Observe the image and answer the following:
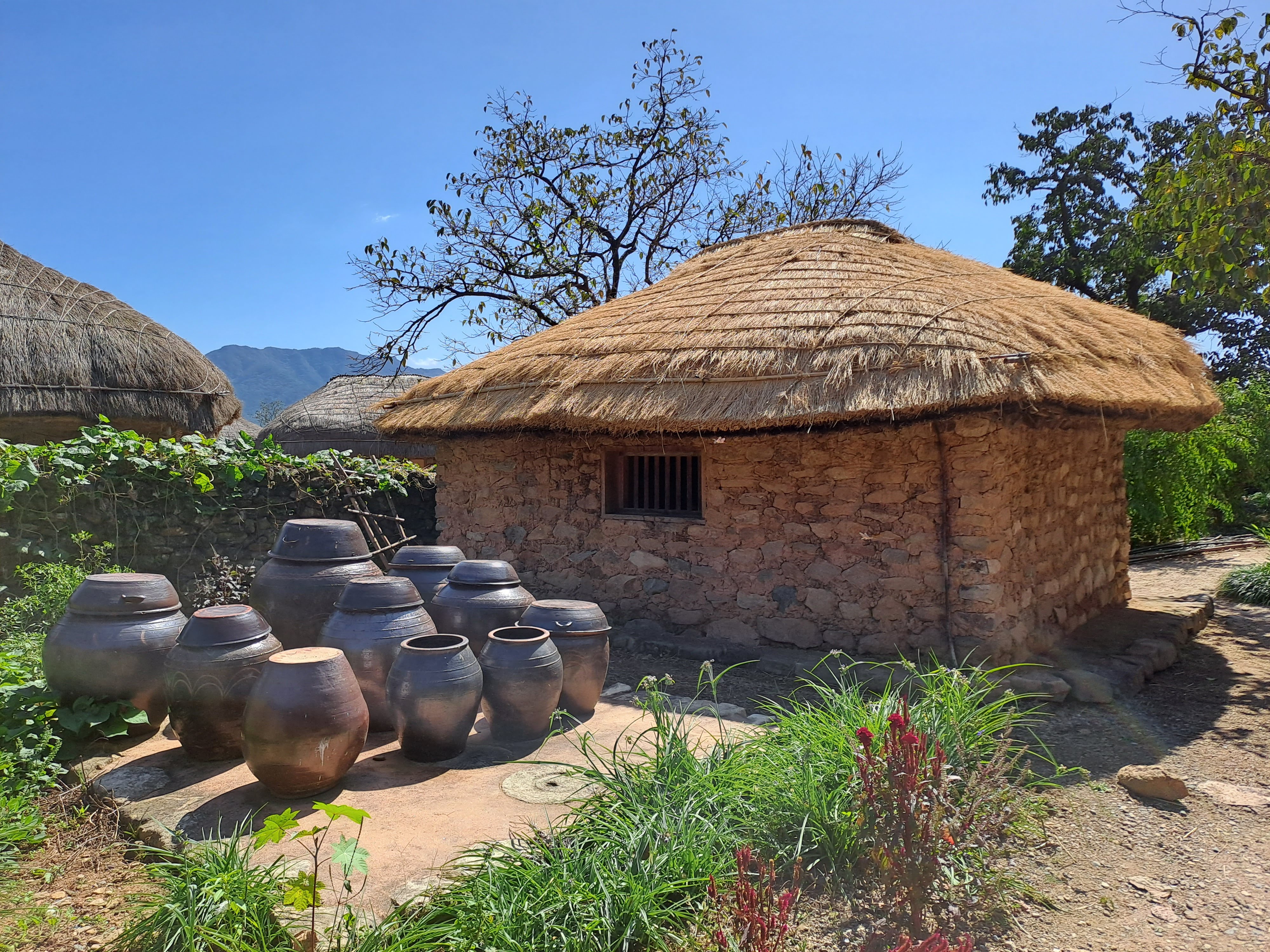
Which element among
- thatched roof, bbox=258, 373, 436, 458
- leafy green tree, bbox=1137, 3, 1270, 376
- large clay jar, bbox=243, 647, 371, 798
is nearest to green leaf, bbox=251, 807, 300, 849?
large clay jar, bbox=243, 647, 371, 798

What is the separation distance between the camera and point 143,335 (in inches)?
382

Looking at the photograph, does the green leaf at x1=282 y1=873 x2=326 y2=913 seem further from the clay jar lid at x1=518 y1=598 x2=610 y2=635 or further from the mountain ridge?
the mountain ridge

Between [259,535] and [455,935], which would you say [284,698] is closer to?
[455,935]

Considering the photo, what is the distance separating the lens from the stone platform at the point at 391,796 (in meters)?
2.86

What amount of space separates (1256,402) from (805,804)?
12.2m

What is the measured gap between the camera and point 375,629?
3.89 meters

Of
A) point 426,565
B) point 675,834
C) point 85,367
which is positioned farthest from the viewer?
point 85,367

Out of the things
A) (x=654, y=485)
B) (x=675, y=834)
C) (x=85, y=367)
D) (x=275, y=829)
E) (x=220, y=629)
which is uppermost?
(x=85, y=367)

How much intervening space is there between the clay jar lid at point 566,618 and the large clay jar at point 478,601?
0.68 feet

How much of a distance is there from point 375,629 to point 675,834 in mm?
1899

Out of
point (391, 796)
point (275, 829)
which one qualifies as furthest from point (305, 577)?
point (275, 829)

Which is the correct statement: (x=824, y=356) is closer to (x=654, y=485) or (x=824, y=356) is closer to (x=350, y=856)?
(x=654, y=485)

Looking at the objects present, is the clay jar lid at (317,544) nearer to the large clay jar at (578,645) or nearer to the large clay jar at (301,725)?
the large clay jar at (578,645)

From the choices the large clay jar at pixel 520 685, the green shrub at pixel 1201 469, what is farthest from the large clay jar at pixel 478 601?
the green shrub at pixel 1201 469
